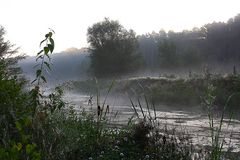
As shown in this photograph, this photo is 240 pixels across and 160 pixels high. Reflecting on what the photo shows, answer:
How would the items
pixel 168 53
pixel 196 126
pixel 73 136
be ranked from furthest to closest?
pixel 168 53 < pixel 196 126 < pixel 73 136

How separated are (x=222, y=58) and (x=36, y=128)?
275ft

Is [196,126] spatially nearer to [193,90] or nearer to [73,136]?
[73,136]

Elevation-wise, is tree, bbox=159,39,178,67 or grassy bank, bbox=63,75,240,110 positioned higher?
tree, bbox=159,39,178,67

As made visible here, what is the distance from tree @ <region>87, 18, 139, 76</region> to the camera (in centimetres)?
6209

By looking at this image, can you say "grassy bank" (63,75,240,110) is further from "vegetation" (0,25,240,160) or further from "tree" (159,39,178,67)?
"tree" (159,39,178,67)

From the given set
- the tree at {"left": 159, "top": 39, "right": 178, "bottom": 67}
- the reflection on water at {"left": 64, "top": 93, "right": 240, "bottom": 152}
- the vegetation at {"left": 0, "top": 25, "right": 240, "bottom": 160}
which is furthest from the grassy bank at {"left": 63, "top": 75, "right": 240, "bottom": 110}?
the tree at {"left": 159, "top": 39, "right": 178, "bottom": 67}

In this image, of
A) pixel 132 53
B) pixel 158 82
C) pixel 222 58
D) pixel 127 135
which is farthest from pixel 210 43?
pixel 127 135

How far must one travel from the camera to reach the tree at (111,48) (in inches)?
2445

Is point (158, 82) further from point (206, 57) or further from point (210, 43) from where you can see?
point (210, 43)

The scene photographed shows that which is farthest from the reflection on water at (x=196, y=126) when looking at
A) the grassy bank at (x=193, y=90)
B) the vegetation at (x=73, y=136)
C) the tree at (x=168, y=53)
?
the tree at (x=168, y=53)

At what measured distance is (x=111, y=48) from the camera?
62.9m

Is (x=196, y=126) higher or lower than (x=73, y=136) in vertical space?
lower

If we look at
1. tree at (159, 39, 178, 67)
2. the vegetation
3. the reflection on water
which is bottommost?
the reflection on water

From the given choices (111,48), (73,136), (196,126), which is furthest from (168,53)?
(73,136)
